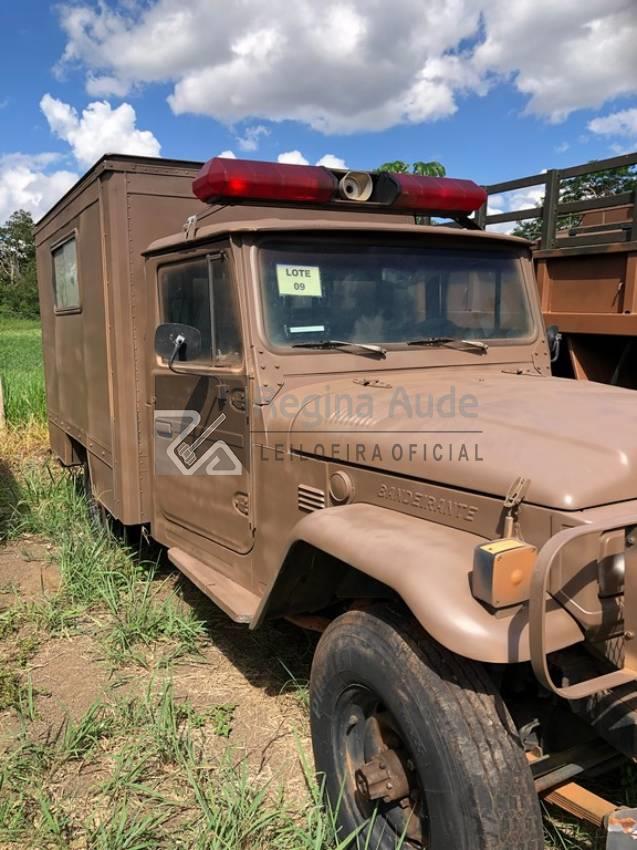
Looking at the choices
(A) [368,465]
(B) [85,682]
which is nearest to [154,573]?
(B) [85,682]

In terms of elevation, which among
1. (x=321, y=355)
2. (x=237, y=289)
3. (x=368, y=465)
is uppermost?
(x=237, y=289)

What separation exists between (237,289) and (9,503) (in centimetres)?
414

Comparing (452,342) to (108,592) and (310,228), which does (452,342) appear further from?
(108,592)

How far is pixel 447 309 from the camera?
10.6 ft

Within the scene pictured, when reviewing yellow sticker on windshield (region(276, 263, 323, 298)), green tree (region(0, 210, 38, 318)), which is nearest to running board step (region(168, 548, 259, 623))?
yellow sticker on windshield (region(276, 263, 323, 298))

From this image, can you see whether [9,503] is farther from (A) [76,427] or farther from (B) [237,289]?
(B) [237,289]

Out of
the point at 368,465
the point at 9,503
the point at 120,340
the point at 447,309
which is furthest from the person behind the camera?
the point at 9,503

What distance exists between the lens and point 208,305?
3209 millimetres

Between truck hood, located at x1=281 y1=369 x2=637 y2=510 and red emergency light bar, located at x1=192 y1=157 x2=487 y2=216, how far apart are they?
0.90 metres

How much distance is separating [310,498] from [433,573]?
0.93 meters

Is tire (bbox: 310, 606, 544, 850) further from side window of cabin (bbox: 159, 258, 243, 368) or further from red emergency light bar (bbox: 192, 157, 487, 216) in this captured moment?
red emergency light bar (bbox: 192, 157, 487, 216)

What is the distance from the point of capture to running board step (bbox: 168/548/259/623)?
9.62 ft

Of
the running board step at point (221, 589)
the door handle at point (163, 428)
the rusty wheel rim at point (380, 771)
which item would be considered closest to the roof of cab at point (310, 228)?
the door handle at point (163, 428)

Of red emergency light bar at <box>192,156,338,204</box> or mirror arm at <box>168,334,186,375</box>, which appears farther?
mirror arm at <box>168,334,186,375</box>
